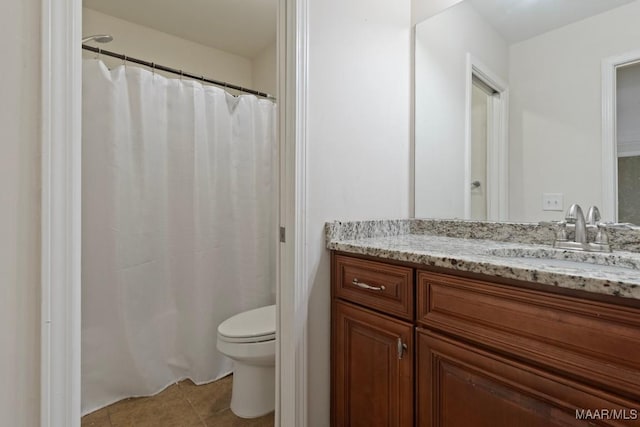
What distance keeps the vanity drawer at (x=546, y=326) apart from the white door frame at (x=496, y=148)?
25.9 inches

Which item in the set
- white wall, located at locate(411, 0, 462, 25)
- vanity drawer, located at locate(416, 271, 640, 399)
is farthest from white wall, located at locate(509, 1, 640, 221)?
vanity drawer, located at locate(416, 271, 640, 399)

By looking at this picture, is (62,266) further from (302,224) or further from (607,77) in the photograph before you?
(607,77)

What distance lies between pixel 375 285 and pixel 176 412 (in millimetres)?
1297

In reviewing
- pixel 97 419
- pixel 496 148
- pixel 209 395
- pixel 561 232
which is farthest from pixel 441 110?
pixel 97 419

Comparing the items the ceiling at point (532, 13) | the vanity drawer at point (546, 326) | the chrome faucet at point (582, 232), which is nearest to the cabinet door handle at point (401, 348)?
the vanity drawer at point (546, 326)

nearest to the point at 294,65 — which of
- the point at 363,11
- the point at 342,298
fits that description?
the point at 363,11

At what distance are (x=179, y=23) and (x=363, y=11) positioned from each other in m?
1.46

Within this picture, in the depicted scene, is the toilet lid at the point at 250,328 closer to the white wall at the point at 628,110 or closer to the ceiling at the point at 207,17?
the white wall at the point at 628,110

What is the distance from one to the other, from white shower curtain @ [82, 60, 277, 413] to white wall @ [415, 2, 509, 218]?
1051 millimetres

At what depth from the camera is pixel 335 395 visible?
118cm

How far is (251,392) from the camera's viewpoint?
1.53 meters

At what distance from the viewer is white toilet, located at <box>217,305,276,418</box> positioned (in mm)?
1464

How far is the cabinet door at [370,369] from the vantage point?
95cm

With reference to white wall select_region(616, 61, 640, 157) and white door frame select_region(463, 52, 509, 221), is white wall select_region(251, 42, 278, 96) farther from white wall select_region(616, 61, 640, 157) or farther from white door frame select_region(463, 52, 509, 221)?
white wall select_region(616, 61, 640, 157)
